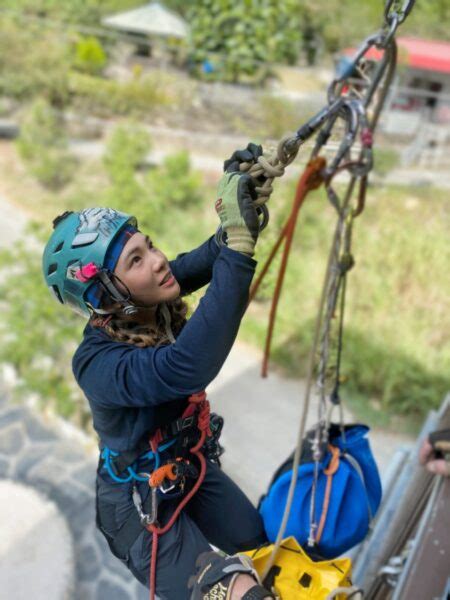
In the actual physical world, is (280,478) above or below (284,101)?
below

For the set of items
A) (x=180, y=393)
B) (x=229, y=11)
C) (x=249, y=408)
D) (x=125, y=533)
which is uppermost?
(x=229, y=11)

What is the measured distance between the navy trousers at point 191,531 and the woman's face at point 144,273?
67 centimetres

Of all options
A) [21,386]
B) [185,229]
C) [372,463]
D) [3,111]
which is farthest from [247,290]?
[3,111]

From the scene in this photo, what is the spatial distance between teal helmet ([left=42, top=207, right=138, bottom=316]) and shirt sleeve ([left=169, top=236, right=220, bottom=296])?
Answer: 235mm

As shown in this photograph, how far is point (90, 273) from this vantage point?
1448mm

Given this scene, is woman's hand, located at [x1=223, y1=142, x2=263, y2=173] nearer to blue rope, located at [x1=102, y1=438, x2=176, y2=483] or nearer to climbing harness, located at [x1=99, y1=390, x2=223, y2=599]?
climbing harness, located at [x1=99, y1=390, x2=223, y2=599]

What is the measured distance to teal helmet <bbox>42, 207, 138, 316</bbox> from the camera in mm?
1451

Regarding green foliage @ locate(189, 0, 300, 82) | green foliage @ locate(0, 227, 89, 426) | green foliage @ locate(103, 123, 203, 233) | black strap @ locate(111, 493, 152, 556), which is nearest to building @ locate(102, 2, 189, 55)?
green foliage @ locate(189, 0, 300, 82)

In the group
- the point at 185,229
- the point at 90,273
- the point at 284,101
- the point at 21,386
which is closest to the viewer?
the point at 90,273

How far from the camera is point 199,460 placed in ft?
5.85

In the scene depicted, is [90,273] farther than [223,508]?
No

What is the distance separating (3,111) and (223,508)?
468 inches

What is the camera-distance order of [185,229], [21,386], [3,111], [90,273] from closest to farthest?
[90,273]
[21,386]
[185,229]
[3,111]

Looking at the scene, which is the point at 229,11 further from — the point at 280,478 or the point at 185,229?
the point at 280,478
